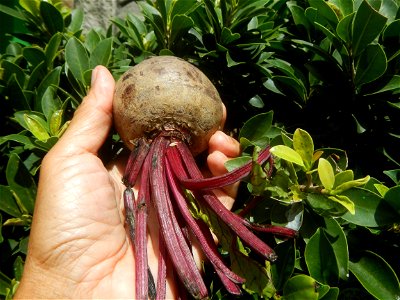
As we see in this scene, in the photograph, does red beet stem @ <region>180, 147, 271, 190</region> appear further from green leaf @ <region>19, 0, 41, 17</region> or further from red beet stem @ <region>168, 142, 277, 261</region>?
green leaf @ <region>19, 0, 41, 17</region>

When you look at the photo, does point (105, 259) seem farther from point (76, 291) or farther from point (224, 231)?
point (224, 231)

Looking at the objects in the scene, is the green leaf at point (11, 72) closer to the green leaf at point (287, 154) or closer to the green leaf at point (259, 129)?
the green leaf at point (259, 129)

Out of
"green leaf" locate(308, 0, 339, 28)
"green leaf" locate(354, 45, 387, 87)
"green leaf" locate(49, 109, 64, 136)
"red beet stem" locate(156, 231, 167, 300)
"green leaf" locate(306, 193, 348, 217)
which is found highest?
"green leaf" locate(308, 0, 339, 28)

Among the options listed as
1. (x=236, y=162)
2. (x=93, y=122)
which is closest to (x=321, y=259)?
(x=236, y=162)

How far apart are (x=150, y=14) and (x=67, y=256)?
1076 millimetres

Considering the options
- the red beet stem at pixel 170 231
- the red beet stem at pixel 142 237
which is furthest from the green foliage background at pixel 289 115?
the red beet stem at pixel 142 237

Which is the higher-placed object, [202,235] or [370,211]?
[370,211]

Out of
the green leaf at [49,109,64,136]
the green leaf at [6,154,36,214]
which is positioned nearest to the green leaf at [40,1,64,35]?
the green leaf at [49,109,64,136]

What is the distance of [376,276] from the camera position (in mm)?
1140

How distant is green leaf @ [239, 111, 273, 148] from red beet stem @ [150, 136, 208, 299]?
0.97 feet

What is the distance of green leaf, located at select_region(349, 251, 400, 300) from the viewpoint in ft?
3.63

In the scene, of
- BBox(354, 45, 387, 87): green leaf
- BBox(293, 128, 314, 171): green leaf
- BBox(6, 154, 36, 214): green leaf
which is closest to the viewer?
BBox(293, 128, 314, 171): green leaf

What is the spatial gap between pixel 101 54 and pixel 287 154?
0.97m

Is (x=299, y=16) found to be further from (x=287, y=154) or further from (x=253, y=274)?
(x=253, y=274)
